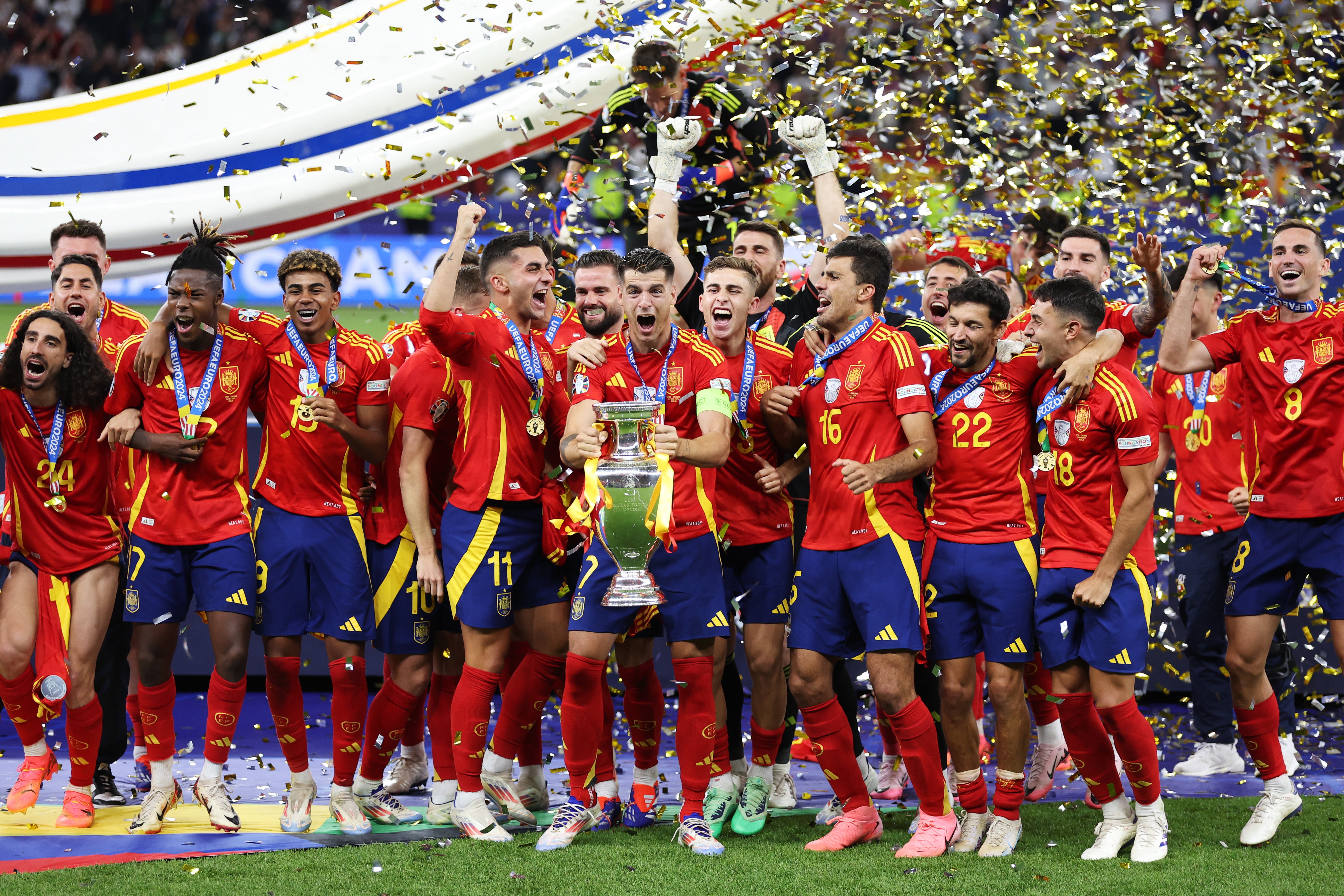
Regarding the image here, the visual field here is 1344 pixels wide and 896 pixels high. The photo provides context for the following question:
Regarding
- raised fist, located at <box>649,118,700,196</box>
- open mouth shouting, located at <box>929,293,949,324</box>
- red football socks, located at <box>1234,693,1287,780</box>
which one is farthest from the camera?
open mouth shouting, located at <box>929,293,949,324</box>

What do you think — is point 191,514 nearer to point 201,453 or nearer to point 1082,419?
point 201,453

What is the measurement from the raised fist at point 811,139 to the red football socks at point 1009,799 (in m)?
3.01

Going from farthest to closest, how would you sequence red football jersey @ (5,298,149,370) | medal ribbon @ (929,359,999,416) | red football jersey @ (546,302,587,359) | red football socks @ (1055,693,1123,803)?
red football jersey @ (5,298,149,370) < red football jersey @ (546,302,587,359) < medal ribbon @ (929,359,999,416) < red football socks @ (1055,693,1123,803)

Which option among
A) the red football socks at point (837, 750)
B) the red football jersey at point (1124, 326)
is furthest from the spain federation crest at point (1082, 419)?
the red football socks at point (837, 750)

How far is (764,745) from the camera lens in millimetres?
5555

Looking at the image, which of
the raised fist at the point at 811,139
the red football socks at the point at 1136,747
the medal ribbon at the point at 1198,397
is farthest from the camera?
the medal ribbon at the point at 1198,397

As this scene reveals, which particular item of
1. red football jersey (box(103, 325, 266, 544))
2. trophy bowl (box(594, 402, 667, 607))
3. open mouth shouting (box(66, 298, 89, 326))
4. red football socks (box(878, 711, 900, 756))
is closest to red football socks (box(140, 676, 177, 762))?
red football jersey (box(103, 325, 266, 544))

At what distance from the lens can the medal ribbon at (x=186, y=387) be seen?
17.8 ft

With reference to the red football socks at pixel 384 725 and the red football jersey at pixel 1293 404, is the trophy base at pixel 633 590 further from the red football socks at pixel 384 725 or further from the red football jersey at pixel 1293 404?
the red football jersey at pixel 1293 404

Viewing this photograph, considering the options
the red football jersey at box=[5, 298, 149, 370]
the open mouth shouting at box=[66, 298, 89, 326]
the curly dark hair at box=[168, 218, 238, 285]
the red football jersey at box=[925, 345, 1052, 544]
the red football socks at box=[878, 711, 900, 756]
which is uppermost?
the curly dark hair at box=[168, 218, 238, 285]

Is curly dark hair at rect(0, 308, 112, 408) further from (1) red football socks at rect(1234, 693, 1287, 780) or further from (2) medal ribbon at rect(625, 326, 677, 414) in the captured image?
(1) red football socks at rect(1234, 693, 1287, 780)

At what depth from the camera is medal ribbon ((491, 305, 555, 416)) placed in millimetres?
5449

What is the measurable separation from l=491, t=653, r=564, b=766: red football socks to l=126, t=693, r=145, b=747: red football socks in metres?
1.94

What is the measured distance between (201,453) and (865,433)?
2.87 meters
